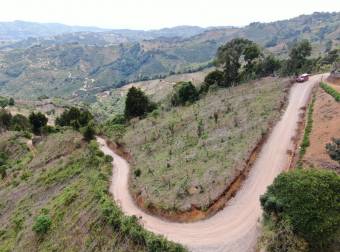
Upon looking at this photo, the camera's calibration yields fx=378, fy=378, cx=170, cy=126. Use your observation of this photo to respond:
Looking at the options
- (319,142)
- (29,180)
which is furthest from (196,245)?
(29,180)

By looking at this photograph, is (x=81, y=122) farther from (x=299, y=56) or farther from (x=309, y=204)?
(x=309, y=204)

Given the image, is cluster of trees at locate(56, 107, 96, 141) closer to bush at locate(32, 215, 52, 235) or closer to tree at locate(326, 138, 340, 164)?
bush at locate(32, 215, 52, 235)

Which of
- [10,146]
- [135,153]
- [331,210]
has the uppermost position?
[331,210]

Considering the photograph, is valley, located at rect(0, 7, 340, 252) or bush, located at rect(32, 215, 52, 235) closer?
valley, located at rect(0, 7, 340, 252)

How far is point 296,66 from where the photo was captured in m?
63.4

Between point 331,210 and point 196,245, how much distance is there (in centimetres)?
808

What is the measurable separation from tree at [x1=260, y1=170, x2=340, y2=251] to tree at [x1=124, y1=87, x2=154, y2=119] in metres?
45.4

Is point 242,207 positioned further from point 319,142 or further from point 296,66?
point 296,66

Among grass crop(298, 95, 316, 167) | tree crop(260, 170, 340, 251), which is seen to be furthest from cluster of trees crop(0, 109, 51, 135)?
tree crop(260, 170, 340, 251)

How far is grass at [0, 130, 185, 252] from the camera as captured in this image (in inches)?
1005

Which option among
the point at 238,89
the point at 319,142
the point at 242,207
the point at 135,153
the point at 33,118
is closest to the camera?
the point at 242,207

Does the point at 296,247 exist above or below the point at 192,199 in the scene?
above

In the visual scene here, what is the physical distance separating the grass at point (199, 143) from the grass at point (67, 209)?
3.40 m

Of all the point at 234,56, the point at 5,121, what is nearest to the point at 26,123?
the point at 5,121
